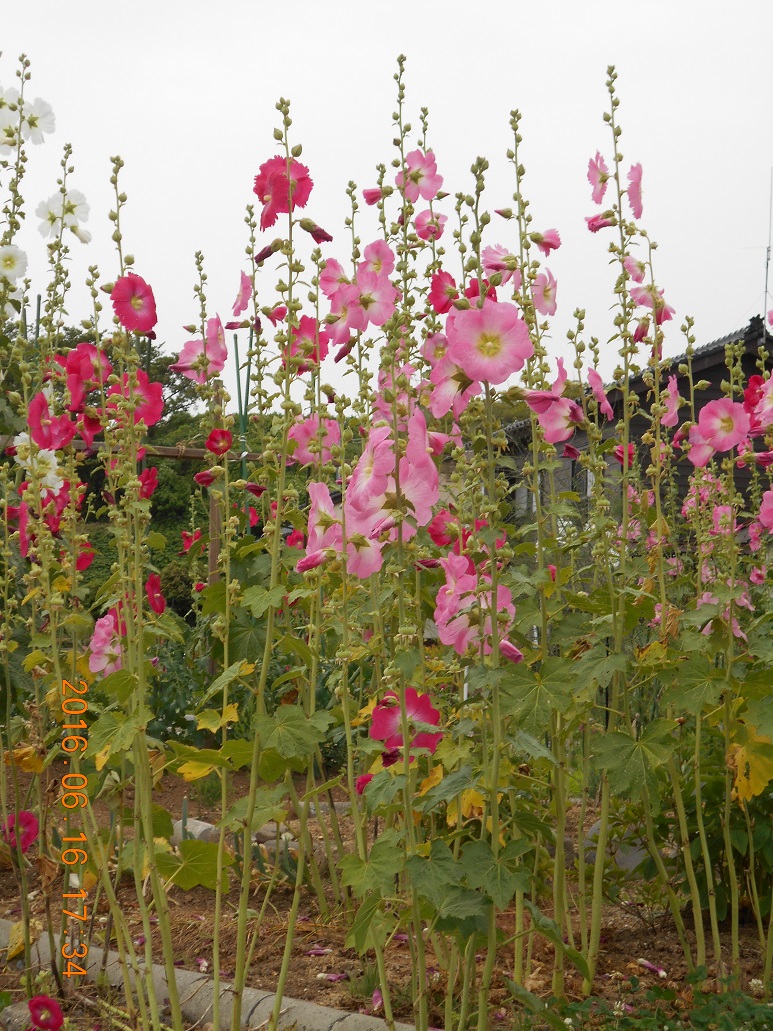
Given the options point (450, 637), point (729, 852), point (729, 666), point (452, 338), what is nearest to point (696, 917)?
point (729, 852)

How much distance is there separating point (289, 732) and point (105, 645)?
38.3 inches

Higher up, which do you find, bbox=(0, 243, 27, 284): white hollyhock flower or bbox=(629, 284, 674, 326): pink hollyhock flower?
bbox=(0, 243, 27, 284): white hollyhock flower

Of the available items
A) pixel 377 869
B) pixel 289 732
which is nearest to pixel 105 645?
pixel 289 732

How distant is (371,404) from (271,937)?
5.52 ft

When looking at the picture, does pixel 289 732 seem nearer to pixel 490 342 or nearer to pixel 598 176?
pixel 490 342

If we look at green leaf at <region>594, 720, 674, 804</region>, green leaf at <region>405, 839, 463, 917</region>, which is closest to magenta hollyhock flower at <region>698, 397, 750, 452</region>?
green leaf at <region>594, 720, 674, 804</region>

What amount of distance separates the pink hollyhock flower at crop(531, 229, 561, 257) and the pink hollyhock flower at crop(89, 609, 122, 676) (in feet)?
4.91

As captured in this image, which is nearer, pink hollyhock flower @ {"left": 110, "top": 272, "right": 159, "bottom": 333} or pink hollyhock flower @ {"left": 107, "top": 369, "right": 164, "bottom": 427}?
pink hollyhock flower @ {"left": 110, "top": 272, "right": 159, "bottom": 333}

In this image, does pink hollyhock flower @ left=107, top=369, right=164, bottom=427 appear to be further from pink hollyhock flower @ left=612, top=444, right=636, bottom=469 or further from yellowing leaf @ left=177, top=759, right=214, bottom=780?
pink hollyhock flower @ left=612, top=444, right=636, bottom=469

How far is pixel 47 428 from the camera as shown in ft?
8.91

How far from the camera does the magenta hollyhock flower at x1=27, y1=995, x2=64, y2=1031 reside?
2.52 m

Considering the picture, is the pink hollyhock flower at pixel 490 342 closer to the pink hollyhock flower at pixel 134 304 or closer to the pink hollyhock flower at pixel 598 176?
the pink hollyhock flower at pixel 134 304

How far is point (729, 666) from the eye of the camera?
258 centimetres

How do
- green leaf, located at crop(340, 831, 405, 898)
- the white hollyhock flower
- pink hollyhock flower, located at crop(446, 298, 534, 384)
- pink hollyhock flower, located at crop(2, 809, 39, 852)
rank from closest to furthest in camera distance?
pink hollyhock flower, located at crop(446, 298, 534, 384) → green leaf, located at crop(340, 831, 405, 898) → the white hollyhock flower → pink hollyhock flower, located at crop(2, 809, 39, 852)
